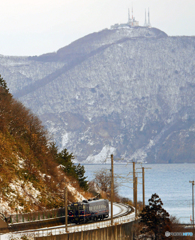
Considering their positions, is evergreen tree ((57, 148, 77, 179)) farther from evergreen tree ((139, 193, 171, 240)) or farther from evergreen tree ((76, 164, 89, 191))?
evergreen tree ((139, 193, 171, 240))

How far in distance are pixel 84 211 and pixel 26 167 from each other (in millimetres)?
12401

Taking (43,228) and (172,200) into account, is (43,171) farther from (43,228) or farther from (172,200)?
(172,200)

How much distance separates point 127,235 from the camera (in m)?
53.5

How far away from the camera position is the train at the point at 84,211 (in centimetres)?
5272

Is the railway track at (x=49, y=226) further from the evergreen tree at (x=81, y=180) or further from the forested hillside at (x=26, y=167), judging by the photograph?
the evergreen tree at (x=81, y=180)

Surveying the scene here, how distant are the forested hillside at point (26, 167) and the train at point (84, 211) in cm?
484

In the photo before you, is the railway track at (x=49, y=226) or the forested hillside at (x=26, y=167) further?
the forested hillside at (x=26, y=167)

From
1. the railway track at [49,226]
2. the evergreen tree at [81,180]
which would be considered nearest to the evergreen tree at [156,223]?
the railway track at [49,226]

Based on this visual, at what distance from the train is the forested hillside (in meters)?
4.84

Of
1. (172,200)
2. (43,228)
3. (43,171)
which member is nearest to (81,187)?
(43,171)

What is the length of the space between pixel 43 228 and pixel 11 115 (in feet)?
93.4

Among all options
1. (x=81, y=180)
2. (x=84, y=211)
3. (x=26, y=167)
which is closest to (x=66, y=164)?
(x=81, y=180)

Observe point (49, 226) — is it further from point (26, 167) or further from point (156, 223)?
point (26, 167)

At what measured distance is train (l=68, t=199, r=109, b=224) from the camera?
173 feet
